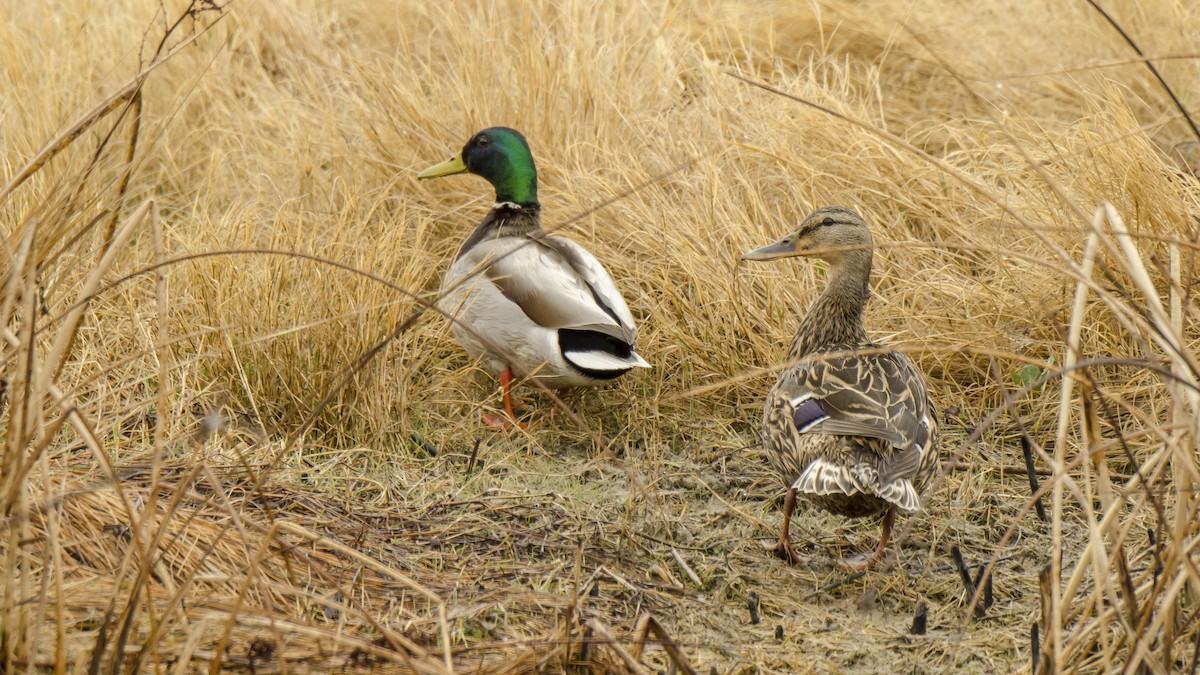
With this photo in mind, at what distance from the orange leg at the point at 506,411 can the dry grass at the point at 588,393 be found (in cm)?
5

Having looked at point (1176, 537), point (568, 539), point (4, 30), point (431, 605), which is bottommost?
point (568, 539)

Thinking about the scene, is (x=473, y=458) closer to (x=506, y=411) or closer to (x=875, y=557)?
(x=506, y=411)

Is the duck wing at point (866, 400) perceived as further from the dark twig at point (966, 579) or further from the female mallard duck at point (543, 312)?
the female mallard duck at point (543, 312)

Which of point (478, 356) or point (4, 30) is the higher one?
point (4, 30)

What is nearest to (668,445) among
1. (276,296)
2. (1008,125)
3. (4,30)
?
(276,296)

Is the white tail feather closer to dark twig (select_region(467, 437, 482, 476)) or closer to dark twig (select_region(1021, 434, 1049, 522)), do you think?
dark twig (select_region(467, 437, 482, 476))

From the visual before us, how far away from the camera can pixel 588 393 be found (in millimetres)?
4574

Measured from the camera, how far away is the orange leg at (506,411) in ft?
14.1

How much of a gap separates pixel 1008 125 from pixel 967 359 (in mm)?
863

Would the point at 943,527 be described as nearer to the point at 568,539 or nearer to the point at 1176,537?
the point at 568,539

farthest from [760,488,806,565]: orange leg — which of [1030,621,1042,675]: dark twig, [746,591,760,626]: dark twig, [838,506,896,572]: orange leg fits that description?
[1030,621,1042,675]: dark twig

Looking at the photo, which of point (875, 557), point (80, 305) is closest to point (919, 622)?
point (875, 557)

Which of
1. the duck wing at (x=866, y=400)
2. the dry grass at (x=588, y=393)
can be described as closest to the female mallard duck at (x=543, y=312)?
the dry grass at (x=588, y=393)

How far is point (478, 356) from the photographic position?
446 centimetres
